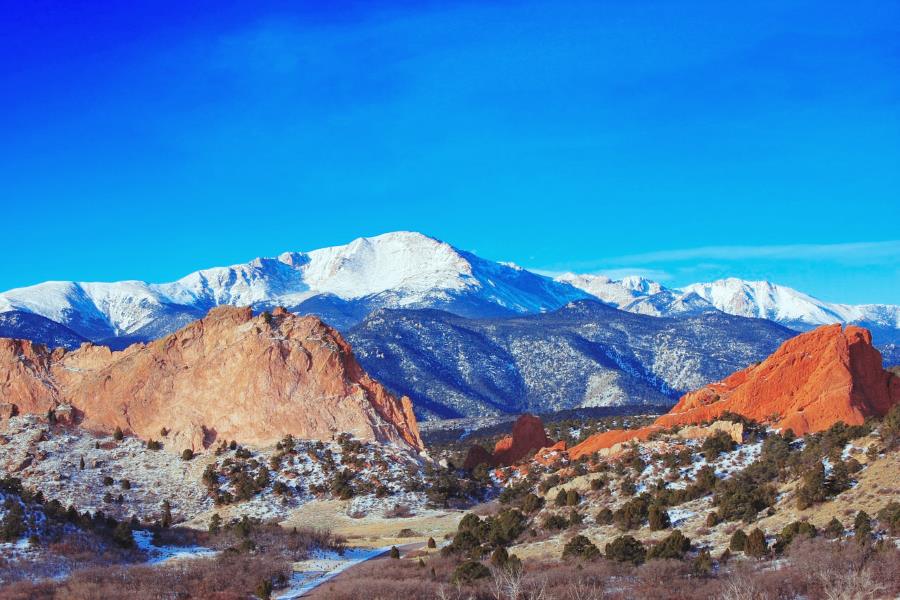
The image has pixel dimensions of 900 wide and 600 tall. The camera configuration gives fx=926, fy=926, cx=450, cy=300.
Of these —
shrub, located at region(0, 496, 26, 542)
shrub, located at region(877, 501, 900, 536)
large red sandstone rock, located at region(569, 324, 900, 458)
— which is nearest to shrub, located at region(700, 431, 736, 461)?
large red sandstone rock, located at region(569, 324, 900, 458)

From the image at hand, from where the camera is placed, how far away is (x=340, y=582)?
32.6 metres

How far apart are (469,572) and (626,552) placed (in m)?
5.92

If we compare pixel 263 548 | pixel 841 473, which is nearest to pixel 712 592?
pixel 841 473

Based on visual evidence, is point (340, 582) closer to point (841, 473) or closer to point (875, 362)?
point (841, 473)

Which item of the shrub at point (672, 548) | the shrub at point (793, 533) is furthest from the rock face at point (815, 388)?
the shrub at point (672, 548)

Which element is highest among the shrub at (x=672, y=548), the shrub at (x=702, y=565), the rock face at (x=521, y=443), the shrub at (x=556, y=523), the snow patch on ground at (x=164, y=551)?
the rock face at (x=521, y=443)

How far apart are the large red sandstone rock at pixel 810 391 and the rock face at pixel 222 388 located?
682 inches

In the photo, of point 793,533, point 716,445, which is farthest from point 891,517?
point 716,445

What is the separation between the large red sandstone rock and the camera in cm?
5275

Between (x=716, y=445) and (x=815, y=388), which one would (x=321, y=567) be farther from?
(x=815, y=388)

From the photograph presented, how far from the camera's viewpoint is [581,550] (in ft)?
118

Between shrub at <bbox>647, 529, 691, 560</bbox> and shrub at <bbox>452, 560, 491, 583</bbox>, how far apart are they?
598cm

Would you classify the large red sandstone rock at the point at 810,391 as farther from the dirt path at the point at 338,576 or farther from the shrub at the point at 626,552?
the shrub at the point at 626,552

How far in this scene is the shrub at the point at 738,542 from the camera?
3331 centimetres
